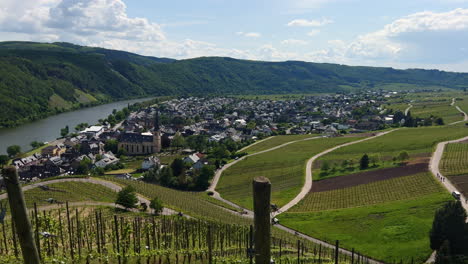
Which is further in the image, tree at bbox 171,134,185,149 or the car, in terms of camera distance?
tree at bbox 171,134,185,149

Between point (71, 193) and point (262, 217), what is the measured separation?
4891 cm

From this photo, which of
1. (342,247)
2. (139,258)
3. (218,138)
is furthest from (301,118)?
(139,258)

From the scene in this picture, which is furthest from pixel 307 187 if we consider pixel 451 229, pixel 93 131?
pixel 93 131

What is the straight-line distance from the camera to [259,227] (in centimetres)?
554

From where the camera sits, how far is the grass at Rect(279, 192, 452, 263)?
120 feet

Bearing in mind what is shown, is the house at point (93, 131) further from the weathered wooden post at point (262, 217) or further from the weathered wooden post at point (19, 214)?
the weathered wooden post at point (262, 217)

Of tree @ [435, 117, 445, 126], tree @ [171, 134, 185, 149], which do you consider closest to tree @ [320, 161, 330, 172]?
tree @ [171, 134, 185, 149]

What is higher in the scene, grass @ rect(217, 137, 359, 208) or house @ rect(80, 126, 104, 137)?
house @ rect(80, 126, 104, 137)

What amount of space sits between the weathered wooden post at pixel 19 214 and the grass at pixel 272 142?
285 feet

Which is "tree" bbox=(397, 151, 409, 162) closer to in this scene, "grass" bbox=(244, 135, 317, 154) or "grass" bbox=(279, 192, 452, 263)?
"grass" bbox=(279, 192, 452, 263)

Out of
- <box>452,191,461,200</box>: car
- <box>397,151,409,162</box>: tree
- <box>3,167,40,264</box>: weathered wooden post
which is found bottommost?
<box>452,191,461,200</box>: car

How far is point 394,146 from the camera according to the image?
79938 millimetres

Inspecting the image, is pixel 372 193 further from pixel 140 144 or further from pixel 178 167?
pixel 140 144

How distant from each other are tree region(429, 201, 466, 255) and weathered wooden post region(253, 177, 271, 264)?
3398 cm
